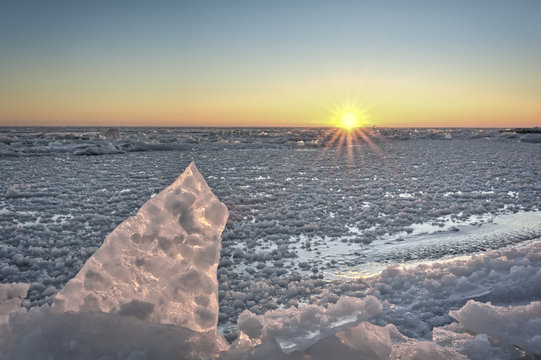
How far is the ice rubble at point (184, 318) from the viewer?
166 cm

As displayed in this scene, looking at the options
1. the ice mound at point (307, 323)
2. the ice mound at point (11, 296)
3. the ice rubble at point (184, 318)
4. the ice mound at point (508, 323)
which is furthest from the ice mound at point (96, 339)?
the ice mound at point (508, 323)

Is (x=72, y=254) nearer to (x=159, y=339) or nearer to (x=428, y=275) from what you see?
(x=159, y=339)

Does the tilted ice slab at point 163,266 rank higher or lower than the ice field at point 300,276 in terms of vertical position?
higher

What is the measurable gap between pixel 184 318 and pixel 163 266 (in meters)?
0.29

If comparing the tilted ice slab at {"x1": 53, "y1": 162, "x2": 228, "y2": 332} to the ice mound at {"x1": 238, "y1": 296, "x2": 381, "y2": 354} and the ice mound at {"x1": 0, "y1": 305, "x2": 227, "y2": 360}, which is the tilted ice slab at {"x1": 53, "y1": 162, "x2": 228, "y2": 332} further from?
the ice mound at {"x1": 238, "y1": 296, "x2": 381, "y2": 354}

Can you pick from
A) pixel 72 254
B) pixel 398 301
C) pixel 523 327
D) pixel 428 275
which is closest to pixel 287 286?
pixel 398 301

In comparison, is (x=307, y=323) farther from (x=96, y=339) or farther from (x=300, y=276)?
(x=300, y=276)

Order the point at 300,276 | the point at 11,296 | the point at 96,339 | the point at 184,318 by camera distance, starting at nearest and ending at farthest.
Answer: the point at 96,339
the point at 184,318
the point at 11,296
the point at 300,276

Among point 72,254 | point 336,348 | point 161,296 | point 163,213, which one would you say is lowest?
point 72,254

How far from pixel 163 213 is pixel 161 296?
45cm

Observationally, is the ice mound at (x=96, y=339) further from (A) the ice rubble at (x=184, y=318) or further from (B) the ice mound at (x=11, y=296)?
(B) the ice mound at (x=11, y=296)

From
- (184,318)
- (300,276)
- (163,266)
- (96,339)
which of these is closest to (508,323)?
(300,276)

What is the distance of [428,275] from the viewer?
298cm

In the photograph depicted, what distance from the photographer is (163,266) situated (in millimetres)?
1974
